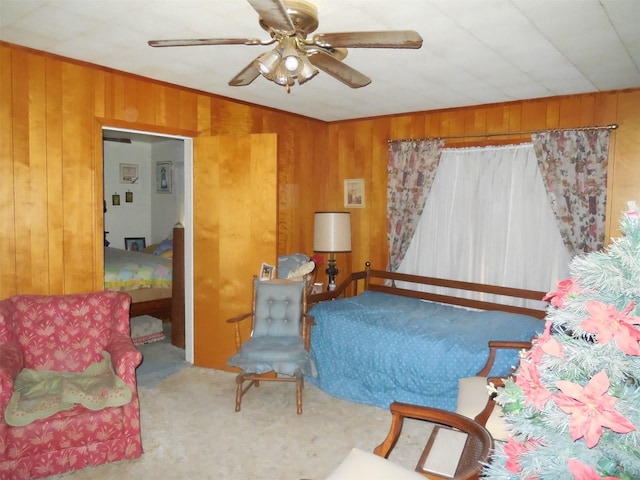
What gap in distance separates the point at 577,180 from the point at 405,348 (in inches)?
86.9

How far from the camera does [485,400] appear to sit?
2.64 meters

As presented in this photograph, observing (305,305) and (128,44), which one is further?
(305,305)

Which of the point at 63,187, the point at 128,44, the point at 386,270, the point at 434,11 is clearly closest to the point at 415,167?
the point at 386,270

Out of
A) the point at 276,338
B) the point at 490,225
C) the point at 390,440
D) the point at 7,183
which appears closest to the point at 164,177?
the point at 7,183

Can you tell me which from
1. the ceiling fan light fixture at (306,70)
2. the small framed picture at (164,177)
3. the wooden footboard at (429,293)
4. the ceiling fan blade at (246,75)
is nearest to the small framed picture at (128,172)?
the small framed picture at (164,177)

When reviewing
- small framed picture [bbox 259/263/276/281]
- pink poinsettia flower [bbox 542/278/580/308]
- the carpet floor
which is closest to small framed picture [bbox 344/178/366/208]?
small framed picture [bbox 259/263/276/281]

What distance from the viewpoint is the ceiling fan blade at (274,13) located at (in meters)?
1.63

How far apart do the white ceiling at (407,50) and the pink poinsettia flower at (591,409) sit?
78.8 inches

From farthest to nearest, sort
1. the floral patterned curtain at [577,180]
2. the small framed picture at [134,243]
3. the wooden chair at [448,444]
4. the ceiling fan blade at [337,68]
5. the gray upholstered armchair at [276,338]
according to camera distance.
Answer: the small framed picture at [134,243], the floral patterned curtain at [577,180], the gray upholstered armchair at [276,338], the ceiling fan blade at [337,68], the wooden chair at [448,444]

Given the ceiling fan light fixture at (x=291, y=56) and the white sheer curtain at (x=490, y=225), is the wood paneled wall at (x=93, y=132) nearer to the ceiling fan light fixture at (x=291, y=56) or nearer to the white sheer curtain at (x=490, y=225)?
the white sheer curtain at (x=490, y=225)

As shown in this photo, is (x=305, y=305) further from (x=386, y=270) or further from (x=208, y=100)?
(x=208, y=100)

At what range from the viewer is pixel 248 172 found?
4305mm

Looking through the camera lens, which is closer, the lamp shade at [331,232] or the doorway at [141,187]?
the lamp shade at [331,232]

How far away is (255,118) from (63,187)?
7.05ft
